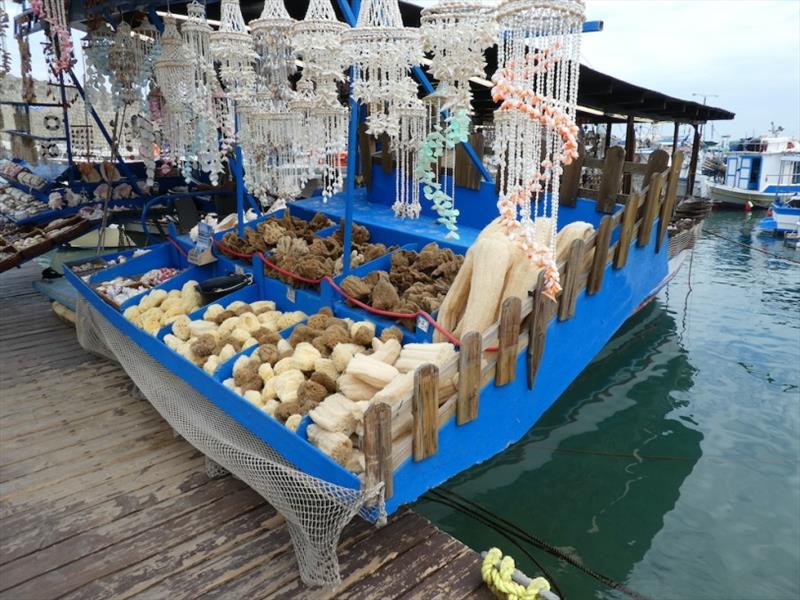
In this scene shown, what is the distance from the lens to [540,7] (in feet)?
8.45

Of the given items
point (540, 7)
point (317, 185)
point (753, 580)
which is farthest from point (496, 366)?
point (317, 185)

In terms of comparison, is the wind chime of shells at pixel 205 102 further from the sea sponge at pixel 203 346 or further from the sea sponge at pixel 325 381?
the sea sponge at pixel 325 381

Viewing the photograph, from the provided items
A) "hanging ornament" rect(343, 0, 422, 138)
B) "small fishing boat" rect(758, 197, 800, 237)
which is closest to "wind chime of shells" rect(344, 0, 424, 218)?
"hanging ornament" rect(343, 0, 422, 138)

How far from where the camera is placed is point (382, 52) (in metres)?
3.25

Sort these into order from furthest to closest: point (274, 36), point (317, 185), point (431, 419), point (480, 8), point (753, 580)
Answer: point (317, 185) < point (274, 36) < point (753, 580) < point (480, 8) < point (431, 419)

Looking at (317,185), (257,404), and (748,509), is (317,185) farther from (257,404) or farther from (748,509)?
(748,509)

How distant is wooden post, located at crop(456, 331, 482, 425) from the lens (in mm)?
2850

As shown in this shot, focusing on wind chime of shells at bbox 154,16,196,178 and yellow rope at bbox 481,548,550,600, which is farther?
wind chime of shells at bbox 154,16,196,178

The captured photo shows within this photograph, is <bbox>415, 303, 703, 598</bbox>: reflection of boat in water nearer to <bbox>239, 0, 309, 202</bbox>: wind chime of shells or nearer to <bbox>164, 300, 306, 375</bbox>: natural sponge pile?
<bbox>164, 300, 306, 375</bbox>: natural sponge pile

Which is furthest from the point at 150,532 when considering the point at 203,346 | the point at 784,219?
the point at 784,219

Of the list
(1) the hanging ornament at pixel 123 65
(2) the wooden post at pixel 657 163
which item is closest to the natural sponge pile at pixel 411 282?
(2) the wooden post at pixel 657 163

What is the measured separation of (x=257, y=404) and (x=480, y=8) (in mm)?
2663

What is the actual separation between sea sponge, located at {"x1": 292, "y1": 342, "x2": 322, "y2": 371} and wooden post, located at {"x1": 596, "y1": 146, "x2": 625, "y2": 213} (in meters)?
3.07

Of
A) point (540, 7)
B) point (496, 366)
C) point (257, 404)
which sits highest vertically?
point (540, 7)
